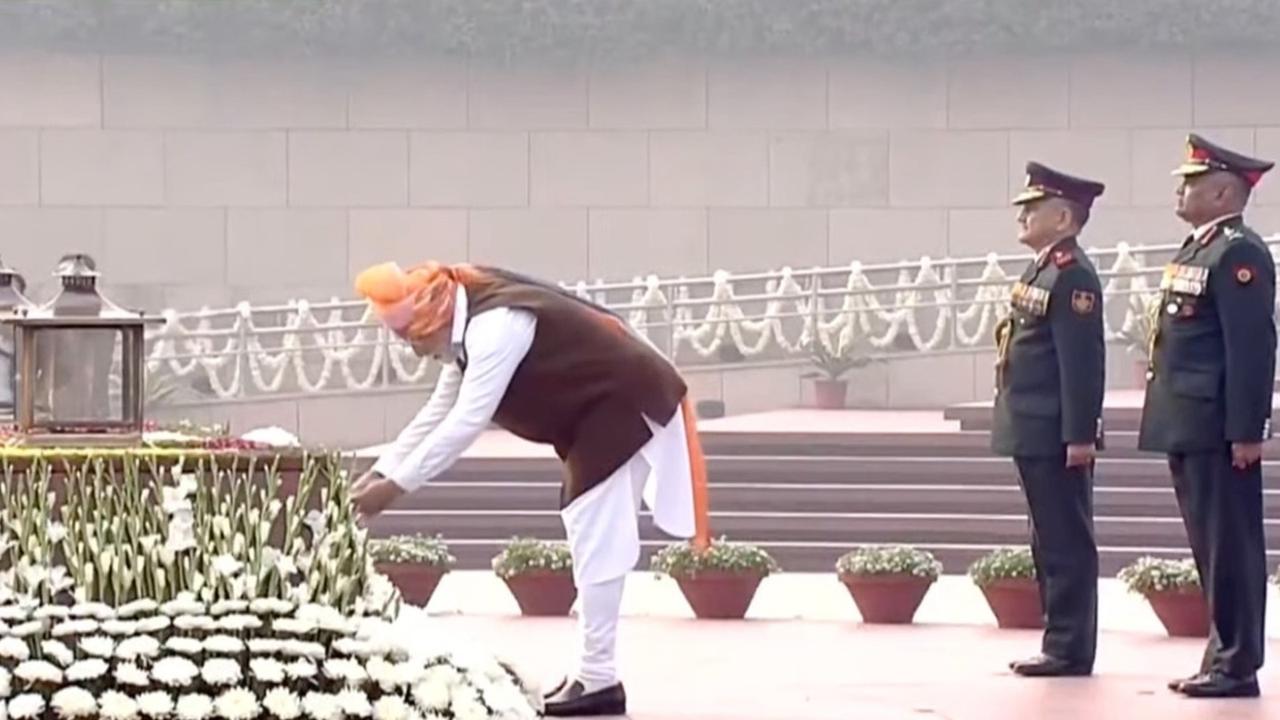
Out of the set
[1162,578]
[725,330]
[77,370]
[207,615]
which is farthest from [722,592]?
[725,330]

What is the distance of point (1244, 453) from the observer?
7.63m

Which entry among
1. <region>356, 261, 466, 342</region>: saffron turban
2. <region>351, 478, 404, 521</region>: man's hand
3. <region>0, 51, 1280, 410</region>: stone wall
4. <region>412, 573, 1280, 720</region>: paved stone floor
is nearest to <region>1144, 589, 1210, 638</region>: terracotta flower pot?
<region>412, 573, 1280, 720</region>: paved stone floor

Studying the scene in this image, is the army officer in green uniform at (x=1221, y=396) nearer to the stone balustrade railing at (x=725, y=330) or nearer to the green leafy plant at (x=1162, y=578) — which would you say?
the green leafy plant at (x=1162, y=578)

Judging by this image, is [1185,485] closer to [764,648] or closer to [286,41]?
[764,648]

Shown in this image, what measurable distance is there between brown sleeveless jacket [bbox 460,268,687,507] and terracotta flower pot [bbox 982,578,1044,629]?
342cm

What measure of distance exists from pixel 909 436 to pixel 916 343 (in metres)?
5.27

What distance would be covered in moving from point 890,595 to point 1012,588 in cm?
51

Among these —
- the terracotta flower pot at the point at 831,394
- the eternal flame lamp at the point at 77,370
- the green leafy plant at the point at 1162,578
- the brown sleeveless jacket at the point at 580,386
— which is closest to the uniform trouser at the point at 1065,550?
the green leafy plant at the point at 1162,578

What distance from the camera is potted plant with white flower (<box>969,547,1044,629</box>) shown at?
32.8ft

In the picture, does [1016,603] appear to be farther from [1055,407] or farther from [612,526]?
[612,526]

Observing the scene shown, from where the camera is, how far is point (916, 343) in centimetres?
2011

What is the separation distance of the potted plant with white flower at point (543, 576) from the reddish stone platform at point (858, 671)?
0.18m

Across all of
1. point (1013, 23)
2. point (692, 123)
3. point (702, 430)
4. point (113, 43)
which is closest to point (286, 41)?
point (113, 43)

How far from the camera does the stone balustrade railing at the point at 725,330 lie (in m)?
19.7
